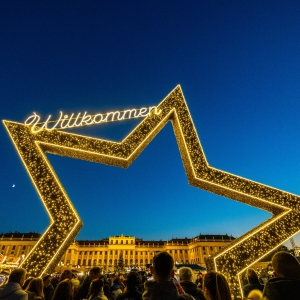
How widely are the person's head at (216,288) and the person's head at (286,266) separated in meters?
0.54

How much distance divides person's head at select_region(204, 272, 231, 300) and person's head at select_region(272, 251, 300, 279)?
0.54 metres

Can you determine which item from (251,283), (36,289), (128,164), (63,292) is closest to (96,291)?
(63,292)

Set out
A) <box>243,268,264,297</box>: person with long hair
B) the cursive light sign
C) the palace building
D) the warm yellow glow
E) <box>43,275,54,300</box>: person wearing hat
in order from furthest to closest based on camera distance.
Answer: the palace building, the cursive light sign, the warm yellow glow, <box>243,268,264,297</box>: person with long hair, <box>43,275,54,300</box>: person wearing hat

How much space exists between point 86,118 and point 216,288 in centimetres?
594

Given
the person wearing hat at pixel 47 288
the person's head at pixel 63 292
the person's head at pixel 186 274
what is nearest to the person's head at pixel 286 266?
the person's head at pixel 186 274

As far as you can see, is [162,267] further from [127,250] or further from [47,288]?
[127,250]

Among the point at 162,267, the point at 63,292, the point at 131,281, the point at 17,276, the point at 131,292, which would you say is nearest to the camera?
the point at 162,267

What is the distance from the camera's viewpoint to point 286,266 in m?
2.31

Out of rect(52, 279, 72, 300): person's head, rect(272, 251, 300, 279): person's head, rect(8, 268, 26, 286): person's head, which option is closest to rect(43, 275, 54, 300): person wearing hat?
rect(52, 279, 72, 300): person's head

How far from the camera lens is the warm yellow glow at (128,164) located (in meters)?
5.27

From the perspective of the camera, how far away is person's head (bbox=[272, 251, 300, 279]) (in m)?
2.27

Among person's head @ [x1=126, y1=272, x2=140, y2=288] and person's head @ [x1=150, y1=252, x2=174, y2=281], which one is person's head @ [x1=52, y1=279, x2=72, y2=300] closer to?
person's head @ [x1=126, y1=272, x2=140, y2=288]

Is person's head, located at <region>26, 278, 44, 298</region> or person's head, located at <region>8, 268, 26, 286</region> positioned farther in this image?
person's head, located at <region>26, 278, 44, 298</region>

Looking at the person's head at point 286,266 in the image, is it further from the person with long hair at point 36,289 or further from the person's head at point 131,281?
the person with long hair at point 36,289
